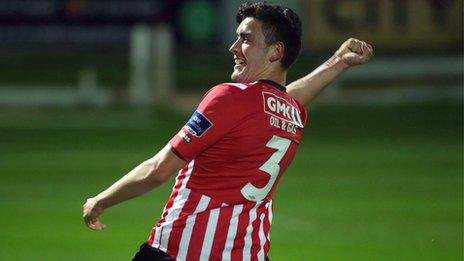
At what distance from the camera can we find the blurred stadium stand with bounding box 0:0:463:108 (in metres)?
27.7

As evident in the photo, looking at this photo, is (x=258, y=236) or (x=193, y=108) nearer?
(x=258, y=236)

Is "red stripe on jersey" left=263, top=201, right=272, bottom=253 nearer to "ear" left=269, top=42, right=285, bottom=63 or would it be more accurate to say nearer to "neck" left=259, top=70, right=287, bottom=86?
"neck" left=259, top=70, right=287, bottom=86

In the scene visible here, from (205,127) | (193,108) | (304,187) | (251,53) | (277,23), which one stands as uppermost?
(277,23)

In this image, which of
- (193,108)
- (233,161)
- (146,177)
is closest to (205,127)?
(233,161)

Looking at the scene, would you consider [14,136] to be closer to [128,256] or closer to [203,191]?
[128,256]

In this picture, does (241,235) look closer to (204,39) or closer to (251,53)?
(251,53)

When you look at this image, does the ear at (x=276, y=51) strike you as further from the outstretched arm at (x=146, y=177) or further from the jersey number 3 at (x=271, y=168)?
the outstretched arm at (x=146, y=177)

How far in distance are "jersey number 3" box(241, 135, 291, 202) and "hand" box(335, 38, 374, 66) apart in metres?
1.06

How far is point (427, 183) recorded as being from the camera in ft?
50.4

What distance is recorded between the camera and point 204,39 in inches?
1201

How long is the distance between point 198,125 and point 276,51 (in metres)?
0.54

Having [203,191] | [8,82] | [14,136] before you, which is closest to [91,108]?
[8,82]

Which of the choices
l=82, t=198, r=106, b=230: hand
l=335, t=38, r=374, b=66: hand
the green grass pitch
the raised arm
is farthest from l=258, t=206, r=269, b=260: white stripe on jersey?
the green grass pitch

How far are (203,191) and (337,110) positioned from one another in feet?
61.8
